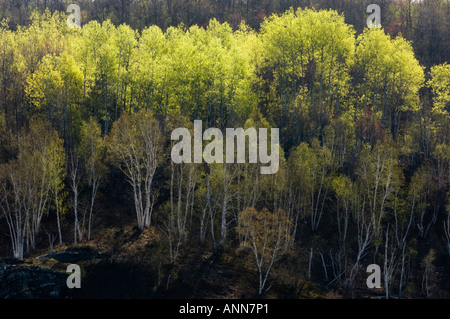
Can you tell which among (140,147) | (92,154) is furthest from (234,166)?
(92,154)

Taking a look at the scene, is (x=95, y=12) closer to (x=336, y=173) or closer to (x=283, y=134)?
(x=283, y=134)

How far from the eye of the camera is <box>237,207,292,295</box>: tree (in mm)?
35969

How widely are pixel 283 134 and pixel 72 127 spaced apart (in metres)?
21.8

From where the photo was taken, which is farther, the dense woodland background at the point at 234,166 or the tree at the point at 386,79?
the tree at the point at 386,79

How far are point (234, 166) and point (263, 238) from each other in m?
6.99

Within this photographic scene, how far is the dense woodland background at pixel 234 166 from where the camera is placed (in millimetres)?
38844

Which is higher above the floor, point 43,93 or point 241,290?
point 43,93

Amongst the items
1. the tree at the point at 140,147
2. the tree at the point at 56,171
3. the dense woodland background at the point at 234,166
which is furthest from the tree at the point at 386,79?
the tree at the point at 56,171

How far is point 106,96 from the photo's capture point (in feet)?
174

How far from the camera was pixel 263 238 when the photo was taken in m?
36.7

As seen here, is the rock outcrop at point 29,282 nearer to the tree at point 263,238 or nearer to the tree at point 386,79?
the tree at point 263,238

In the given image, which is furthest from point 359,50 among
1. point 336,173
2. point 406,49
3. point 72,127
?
point 72,127

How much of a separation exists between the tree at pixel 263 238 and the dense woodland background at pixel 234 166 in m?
0.21
